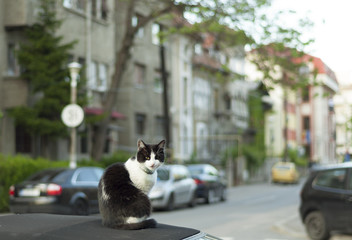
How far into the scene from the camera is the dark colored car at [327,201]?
13.4 m

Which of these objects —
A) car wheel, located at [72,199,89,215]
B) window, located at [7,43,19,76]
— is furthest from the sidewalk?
window, located at [7,43,19,76]

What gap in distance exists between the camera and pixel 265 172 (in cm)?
6575

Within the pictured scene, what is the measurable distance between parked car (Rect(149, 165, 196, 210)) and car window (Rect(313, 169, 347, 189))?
863cm

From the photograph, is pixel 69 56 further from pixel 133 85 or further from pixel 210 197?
pixel 133 85

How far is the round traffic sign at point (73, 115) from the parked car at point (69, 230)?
1878 cm

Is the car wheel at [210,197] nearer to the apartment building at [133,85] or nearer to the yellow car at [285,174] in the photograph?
the apartment building at [133,85]

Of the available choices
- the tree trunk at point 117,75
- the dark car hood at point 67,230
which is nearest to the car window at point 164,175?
the tree trunk at point 117,75

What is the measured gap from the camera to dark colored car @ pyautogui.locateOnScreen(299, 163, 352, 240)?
13391 millimetres

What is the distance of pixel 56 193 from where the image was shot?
58.9 ft

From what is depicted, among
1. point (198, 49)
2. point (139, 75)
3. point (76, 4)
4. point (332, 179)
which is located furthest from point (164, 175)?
point (198, 49)

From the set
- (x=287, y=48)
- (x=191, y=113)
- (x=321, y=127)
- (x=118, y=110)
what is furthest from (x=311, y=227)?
(x=321, y=127)

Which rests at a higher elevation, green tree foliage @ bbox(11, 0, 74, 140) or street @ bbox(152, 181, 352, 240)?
green tree foliage @ bbox(11, 0, 74, 140)

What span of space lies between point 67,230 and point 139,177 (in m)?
1.08

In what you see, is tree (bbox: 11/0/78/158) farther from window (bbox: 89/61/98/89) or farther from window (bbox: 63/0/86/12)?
window (bbox: 89/61/98/89)
